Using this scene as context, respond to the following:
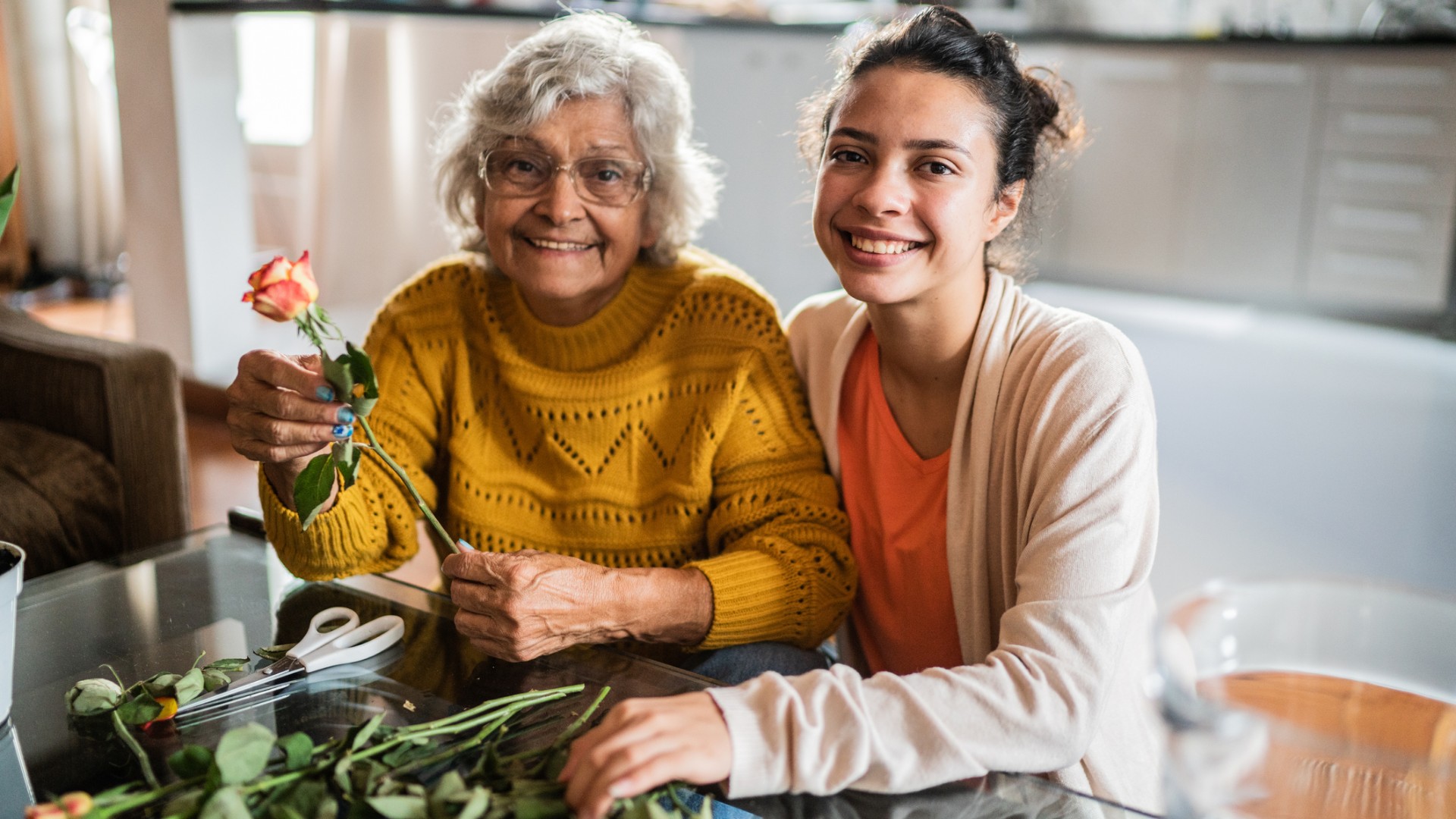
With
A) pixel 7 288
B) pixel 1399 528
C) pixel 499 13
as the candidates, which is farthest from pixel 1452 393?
pixel 7 288

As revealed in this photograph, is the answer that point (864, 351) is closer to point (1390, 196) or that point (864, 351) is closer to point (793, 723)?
point (793, 723)

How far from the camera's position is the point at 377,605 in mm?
1282

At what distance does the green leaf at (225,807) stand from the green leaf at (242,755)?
18 mm

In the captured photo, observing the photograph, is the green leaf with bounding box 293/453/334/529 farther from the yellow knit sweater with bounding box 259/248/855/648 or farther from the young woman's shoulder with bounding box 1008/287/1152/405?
the young woman's shoulder with bounding box 1008/287/1152/405

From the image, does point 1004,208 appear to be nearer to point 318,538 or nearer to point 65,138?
point 318,538

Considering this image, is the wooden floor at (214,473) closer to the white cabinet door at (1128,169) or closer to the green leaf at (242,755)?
the green leaf at (242,755)

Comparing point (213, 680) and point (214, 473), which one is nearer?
point (213, 680)

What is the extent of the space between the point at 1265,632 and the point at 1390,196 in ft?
13.6

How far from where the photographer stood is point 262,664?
113 centimetres

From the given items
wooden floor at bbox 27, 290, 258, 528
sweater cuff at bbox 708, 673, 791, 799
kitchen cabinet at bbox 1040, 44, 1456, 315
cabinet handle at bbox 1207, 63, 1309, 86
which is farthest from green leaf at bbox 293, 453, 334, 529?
cabinet handle at bbox 1207, 63, 1309, 86

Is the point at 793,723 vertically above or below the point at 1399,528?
above

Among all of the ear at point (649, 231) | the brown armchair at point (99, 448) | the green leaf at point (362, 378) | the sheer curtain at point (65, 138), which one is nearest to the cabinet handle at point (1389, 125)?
the ear at point (649, 231)

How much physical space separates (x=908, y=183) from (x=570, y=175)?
0.40 metres

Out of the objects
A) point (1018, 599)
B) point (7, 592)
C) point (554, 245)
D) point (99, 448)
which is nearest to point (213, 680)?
point (7, 592)
